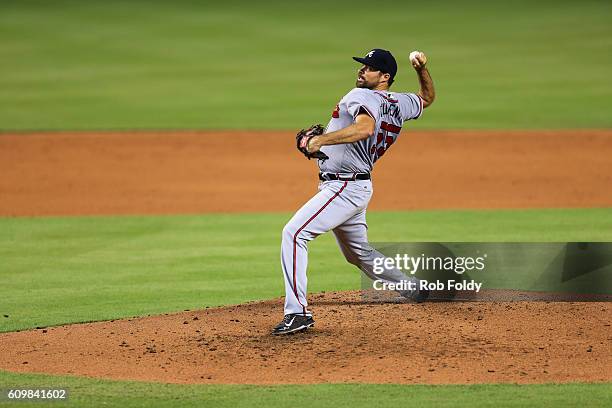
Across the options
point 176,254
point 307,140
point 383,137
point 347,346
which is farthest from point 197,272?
point 307,140

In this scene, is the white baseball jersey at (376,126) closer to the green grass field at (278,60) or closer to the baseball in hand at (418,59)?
the baseball in hand at (418,59)

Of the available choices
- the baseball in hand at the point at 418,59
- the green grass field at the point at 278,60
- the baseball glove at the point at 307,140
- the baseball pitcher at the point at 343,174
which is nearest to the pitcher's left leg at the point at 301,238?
the baseball pitcher at the point at 343,174

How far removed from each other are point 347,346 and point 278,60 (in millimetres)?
23308

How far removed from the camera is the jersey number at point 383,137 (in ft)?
26.0

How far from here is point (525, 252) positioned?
34.3ft

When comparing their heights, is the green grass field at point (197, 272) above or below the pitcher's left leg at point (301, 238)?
below

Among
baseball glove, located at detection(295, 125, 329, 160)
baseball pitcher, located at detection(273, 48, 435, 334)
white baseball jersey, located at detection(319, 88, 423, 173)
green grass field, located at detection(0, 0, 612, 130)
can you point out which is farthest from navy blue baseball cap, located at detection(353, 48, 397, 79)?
green grass field, located at detection(0, 0, 612, 130)

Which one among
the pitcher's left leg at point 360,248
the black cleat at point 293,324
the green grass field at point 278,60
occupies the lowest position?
the black cleat at point 293,324

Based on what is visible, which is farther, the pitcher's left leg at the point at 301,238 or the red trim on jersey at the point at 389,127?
the red trim on jersey at the point at 389,127

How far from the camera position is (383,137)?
797cm

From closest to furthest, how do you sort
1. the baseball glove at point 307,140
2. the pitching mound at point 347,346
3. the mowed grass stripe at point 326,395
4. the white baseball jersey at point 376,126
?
the mowed grass stripe at point 326,395 → the pitching mound at point 347,346 → the baseball glove at point 307,140 → the white baseball jersey at point 376,126

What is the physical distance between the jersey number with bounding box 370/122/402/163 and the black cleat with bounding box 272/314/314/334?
1.27 metres

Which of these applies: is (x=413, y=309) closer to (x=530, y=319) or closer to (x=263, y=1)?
(x=530, y=319)

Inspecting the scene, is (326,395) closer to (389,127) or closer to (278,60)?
(389,127)
